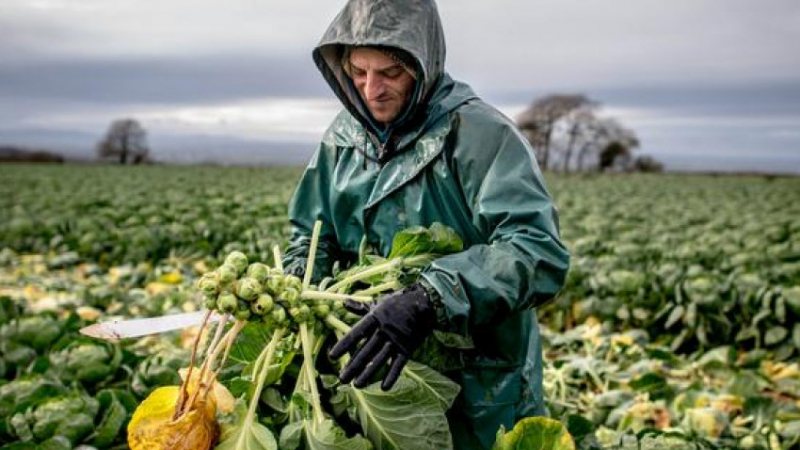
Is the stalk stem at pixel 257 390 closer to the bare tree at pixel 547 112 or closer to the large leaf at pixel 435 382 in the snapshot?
the large leaf at pixel 435 382

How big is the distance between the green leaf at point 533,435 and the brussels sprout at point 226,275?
72cm

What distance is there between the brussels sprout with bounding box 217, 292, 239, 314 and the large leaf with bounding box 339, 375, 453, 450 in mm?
385

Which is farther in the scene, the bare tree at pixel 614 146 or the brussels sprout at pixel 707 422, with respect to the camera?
the bare tree at pixel 614 146

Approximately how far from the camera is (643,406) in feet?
12.3

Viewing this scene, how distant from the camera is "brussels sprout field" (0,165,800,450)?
293cm

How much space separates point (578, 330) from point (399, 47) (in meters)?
3.86

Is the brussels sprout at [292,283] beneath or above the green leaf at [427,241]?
beneath

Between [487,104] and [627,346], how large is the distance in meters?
3.34

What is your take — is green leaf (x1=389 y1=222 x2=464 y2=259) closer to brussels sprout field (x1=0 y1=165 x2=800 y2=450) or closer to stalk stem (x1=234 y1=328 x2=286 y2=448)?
stalk stem (x1=234 y1=328 x2=286 y2=448)

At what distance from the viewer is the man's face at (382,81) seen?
192 centimetres

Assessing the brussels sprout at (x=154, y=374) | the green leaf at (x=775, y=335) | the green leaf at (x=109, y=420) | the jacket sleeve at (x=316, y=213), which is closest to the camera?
the jacket sleeve at (x=316, y=213)

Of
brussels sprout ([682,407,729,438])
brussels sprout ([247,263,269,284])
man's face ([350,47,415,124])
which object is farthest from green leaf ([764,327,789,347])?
brussels sprout ([247,263,269,284])

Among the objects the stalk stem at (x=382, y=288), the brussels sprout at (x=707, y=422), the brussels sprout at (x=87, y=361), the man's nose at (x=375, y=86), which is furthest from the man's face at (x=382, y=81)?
the brussels sprout at (x=707, y=422)

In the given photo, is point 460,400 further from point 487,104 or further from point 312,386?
point 487,104
